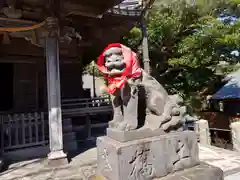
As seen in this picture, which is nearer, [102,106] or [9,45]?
[102,106]

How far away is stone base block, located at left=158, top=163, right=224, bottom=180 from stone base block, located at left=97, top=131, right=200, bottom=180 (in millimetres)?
58

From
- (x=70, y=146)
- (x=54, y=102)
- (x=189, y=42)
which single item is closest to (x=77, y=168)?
(x=54, y=102)

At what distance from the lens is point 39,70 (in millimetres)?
8023

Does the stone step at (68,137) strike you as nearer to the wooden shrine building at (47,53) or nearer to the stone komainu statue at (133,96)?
the wooden shrine building at (47,53)

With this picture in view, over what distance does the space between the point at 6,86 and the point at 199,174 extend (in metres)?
7.15

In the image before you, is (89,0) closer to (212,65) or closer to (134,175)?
(134,175)

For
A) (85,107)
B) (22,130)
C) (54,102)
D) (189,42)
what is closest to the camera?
(54,102)

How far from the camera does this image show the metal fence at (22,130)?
16.8ft

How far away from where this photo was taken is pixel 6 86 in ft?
25.4

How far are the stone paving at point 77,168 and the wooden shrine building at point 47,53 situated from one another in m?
0.37

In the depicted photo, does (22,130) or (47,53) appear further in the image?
(22,130)

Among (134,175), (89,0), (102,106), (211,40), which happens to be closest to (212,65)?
(211,40)

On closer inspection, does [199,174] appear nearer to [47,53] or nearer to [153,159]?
[153,159]

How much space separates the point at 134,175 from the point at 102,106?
453cm
